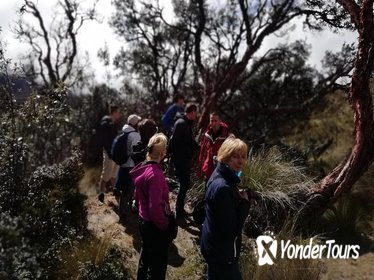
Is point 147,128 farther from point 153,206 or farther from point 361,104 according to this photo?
point 361,104

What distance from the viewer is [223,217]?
12.2 ft

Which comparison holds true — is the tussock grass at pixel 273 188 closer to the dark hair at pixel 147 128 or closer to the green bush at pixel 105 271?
the dark hair at pixel 147 128

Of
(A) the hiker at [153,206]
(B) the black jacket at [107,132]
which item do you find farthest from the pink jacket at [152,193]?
(B) the black jacket at [107,132]

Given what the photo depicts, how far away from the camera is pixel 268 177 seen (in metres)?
7.84

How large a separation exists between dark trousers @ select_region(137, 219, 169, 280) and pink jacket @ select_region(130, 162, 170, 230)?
85 mm

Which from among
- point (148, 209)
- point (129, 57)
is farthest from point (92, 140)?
point (148, 209)

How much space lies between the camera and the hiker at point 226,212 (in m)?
3.72

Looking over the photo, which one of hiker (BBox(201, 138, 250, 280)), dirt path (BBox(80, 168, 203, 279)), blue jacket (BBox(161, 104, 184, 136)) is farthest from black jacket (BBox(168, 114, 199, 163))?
hiker (BBox(201, 138, 250, 280))

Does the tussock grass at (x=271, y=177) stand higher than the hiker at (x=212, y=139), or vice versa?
the hiker at (x=212, y=139)

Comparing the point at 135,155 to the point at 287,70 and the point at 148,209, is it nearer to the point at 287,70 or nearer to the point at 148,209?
the point at 148,209

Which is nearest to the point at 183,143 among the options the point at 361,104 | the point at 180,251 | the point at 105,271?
the point at 180,251

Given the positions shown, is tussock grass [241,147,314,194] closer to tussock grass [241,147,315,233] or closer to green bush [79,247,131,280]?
tussock grass [241,147,315,233]

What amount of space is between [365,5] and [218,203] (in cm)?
449

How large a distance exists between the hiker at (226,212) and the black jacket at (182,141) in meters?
2.56
